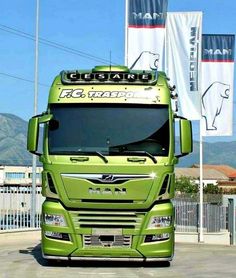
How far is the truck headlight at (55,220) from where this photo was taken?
12.1 m

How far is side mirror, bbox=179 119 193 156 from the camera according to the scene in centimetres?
Result: 1241

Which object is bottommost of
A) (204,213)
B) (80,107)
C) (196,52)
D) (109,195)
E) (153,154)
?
(204,213)

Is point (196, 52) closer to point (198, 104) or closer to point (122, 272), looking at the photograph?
point (198, 104)

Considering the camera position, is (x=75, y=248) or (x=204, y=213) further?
(x=204, y=213)

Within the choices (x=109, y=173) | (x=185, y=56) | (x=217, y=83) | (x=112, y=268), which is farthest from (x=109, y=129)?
(x=217, y=83)

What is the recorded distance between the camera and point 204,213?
2517 centimetres

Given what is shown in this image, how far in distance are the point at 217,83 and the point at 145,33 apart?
3.58m

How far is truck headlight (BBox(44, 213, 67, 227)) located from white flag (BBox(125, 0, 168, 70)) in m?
10.2

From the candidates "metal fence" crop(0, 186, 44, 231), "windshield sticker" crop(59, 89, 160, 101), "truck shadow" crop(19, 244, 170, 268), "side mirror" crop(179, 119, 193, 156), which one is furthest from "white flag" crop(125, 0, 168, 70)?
"truck shadow" crop(19, 244, 170, 268)

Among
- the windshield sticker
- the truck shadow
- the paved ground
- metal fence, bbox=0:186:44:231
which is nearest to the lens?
the paved ground

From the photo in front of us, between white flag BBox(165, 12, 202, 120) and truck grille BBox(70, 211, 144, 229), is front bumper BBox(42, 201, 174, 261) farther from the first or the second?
white flag BBox(165, 12, 202, 120)

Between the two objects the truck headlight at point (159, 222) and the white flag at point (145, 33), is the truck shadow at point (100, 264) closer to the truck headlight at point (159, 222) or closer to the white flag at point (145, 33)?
the truck headlight at point (159, 222)

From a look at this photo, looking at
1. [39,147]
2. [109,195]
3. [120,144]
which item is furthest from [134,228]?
[39,147]

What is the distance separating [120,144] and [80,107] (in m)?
1.10
